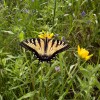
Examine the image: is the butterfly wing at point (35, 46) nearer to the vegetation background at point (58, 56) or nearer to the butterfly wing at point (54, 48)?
the butterfly wing at point (54, 48)

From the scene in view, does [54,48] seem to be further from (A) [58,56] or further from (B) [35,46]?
(A) [58,56]

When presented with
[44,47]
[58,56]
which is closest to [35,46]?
[44,47]

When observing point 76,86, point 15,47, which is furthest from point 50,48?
point 15,47

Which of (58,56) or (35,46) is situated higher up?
(35,46)

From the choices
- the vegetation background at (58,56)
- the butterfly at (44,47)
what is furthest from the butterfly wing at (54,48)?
the vegetation background at (58,56)

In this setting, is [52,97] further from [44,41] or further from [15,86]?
[44,41]

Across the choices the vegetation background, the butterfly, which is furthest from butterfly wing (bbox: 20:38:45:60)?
the vegetation background
